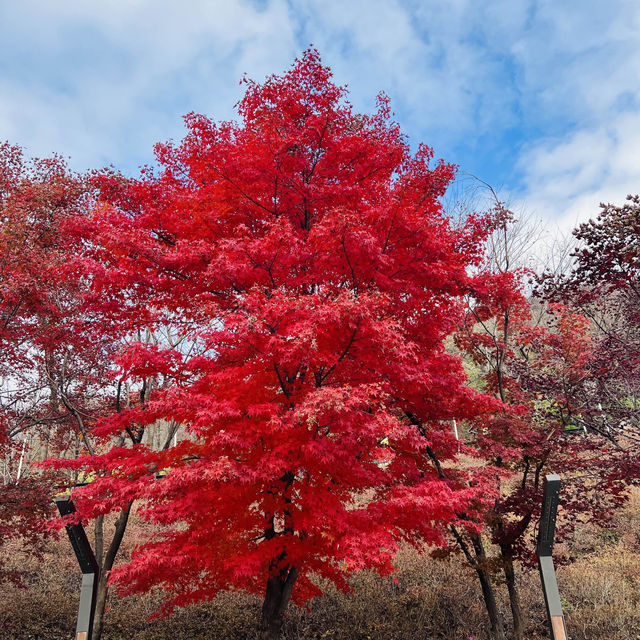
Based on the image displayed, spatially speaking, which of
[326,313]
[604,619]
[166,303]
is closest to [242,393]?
[326,313]

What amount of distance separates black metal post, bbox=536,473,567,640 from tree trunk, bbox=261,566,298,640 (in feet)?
12.9

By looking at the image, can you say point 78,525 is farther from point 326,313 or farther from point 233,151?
point 233,151

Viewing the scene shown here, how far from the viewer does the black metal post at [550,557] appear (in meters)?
5.33

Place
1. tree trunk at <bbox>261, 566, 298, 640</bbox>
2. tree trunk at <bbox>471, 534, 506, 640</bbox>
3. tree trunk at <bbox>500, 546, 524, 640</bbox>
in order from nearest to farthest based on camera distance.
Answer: tree trunk at <bbox>261, 566, 298, 640</bbox>, tree trunk at <bbox>500, 546, 524, 640</bbox>, tree trunk at <bbox>471, 534, 506, 640</bbox>

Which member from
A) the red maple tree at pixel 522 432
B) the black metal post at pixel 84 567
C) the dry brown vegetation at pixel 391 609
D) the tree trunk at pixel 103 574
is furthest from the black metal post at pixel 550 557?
the tree trunk at pixel 103 574

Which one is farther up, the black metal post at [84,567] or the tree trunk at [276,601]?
the black metal post at [84,567]

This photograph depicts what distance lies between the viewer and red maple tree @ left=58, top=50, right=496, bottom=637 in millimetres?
5699

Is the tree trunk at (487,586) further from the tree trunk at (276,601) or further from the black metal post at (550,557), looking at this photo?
the tree trunk at (276,601)

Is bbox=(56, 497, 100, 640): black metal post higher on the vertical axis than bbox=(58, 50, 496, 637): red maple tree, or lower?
lower

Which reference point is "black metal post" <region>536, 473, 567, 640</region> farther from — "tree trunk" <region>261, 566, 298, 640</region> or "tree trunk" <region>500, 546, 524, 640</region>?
"tree trunk" <region>261, 566, 298, 640</region>

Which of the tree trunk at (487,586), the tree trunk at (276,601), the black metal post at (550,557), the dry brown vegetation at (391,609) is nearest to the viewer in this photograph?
the black metal post at (550,557)

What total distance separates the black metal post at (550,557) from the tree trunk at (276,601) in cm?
395

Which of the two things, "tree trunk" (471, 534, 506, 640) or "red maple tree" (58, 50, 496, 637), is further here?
"tree trunk" (471, 534, 506, 640)

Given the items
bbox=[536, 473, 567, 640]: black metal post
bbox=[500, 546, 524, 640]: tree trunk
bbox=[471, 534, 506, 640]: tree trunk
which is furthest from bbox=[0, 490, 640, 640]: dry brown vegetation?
bbox=[536, 473, 567, 640]: black metal post
